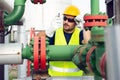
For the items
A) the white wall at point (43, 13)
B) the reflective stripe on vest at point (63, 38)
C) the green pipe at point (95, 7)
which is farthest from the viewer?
the white wall at point (43, 13)

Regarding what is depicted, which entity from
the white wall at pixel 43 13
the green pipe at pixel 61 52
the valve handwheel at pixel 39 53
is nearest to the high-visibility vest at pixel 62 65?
the green pipe at pixel 61 52

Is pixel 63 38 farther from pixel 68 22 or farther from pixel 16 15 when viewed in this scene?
pixel 16 15

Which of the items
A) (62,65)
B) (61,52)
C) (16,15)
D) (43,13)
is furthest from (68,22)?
(43,13)

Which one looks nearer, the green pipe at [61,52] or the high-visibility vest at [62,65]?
the green pipe at [61,52]

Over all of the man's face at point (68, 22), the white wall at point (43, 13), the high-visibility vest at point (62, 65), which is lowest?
the high-visibility vest at point (62, 65)

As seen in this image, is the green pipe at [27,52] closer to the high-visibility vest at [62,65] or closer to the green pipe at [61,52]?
the green pipe at [61,52]

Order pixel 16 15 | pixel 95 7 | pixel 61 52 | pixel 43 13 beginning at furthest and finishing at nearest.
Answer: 1. pixel 43 13
2. pixel 16 15
3. pixel 61 52
4. pixel 95 7

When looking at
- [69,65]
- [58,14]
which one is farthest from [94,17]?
[58,14]

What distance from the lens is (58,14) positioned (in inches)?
198

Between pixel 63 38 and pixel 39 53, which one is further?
pixel 63 38

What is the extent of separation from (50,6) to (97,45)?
13.1ft

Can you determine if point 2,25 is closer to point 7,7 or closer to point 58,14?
point 58,14

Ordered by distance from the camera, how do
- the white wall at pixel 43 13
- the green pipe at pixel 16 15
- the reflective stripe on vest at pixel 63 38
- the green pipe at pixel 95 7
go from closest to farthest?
the green pipe at pixel 95 7, the green pipe at pixel 16 15, the reflective stripe on vest at pixel 63 38, the white wall at pixel 43 13

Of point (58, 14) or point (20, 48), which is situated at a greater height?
point (58, 14)
